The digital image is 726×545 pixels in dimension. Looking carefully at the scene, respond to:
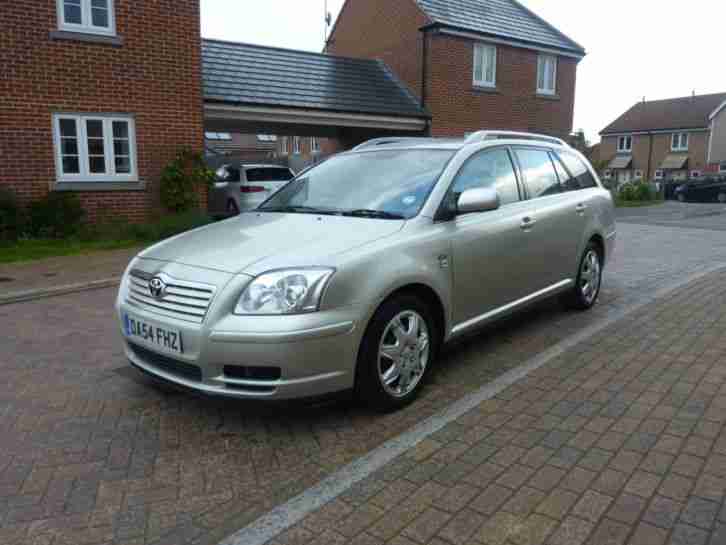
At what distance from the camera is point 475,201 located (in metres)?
4.00

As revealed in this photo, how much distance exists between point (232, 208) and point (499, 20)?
1081cm

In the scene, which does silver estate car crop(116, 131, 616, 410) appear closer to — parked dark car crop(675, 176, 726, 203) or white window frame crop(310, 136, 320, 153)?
parked dark car crop(675, 176, 726, 203)

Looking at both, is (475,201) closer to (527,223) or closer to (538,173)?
(527,223)

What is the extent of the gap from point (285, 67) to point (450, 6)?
235 inches

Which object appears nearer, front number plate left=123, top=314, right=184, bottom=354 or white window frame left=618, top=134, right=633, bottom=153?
front number plate left=123, top=314, right=184, bottom=354

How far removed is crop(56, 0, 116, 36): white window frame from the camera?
432 inches

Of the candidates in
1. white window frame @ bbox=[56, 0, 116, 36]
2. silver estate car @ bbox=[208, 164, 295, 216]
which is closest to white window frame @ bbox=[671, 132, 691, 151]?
silver estate car @ bbox=[208, 164, 295, 216]

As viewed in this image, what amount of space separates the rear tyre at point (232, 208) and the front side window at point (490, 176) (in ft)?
38.6

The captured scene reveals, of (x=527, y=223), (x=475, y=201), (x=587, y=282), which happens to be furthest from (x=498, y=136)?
(x=587, y=282)

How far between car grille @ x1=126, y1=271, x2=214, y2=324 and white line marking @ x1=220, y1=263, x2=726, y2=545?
1090mm

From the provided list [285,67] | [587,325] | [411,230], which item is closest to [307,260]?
[411,230]

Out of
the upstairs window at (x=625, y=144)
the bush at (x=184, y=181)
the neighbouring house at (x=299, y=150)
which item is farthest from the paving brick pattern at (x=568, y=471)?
the upstairs window at (x=625, y=144)

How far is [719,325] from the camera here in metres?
5.57

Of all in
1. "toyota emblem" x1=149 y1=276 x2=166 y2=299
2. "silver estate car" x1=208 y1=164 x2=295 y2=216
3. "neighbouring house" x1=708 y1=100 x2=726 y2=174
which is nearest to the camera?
"toyota emblem" x1=149 y1=276 x2=166 y2=299
